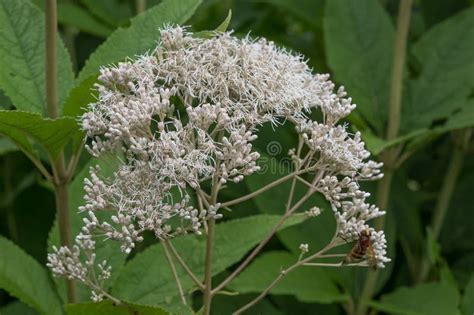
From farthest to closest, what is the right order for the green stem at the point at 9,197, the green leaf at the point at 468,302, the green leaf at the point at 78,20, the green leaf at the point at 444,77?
the green stem at the point at 9,197
the green leaf at the point at 78,20
the green leaf at the point at 444,77
the green leaf at the point at 468,302

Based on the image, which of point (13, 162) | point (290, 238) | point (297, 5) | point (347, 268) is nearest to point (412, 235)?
point (347, 268)

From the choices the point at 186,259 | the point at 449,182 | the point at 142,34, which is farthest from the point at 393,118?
the point at 142,34

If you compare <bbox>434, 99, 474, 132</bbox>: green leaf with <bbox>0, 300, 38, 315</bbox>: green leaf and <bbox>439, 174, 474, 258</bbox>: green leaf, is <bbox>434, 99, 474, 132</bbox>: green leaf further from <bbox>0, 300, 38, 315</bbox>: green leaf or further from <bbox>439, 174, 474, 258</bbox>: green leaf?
<bbox>0, 300, 38, 315</bbox>: green leaf

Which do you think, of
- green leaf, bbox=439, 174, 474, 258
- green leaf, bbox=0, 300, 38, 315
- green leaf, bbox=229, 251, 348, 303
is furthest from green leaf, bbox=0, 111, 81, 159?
green leaf, bbox=439, 174, 474, 258

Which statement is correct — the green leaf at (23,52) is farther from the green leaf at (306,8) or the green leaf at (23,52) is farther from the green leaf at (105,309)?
the green leaf at (306,8)

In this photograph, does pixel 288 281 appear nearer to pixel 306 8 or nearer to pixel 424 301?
pixel 424 301

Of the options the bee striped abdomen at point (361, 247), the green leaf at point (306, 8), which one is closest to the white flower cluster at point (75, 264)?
the bee striped abdomen at point (361, 247)
